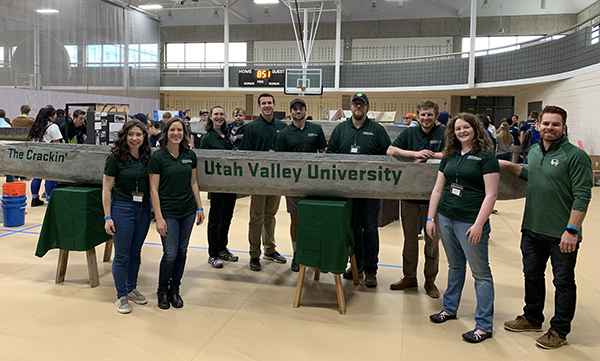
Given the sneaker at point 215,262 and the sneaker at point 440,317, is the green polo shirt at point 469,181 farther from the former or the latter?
the sneaker at point 215,262

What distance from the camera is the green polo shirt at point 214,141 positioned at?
4.49m

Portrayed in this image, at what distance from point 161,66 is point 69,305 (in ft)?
66.9

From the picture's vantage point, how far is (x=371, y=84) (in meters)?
18.5

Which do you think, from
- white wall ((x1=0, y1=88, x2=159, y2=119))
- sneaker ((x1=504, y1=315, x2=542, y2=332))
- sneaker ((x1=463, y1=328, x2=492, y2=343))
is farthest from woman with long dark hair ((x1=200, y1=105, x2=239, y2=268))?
white wall ((x1=0, y1=88, x2=159, y2=119))

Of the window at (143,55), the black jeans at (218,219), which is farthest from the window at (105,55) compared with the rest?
the black jeans at (218,219)

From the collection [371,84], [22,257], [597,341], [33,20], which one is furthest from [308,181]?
[371,84]

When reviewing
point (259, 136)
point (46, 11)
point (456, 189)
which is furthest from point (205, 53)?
point (456, 189)

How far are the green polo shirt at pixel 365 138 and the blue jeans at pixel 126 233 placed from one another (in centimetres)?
159

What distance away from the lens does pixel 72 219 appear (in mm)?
3582

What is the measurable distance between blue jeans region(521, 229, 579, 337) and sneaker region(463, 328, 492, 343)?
377 millimetres

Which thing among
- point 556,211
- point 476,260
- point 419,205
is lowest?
point 476,260

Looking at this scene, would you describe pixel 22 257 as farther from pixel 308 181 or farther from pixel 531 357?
pixel 531 357

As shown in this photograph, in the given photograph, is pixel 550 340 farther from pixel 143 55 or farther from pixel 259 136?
pixel 143 55

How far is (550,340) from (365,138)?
1.90 meters
